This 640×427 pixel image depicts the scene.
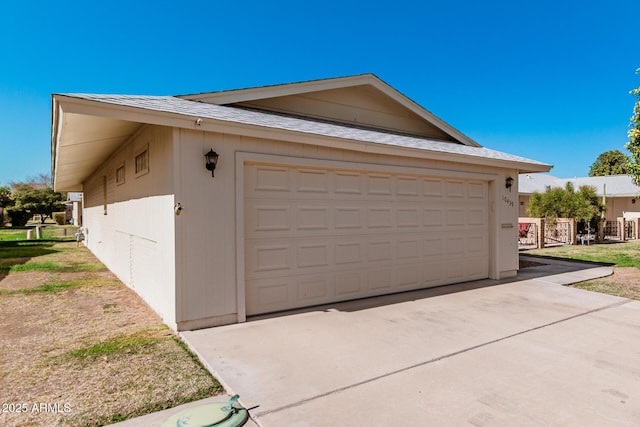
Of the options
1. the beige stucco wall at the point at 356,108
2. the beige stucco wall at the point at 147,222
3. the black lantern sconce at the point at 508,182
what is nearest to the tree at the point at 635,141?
the black lantern sconce at the point at 508,182

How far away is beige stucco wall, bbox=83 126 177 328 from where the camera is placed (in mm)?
4684

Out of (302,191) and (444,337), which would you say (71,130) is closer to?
(302,191)

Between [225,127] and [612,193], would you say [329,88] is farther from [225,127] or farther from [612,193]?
[612,193]

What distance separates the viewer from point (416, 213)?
695 centimetres

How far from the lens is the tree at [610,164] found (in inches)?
1718

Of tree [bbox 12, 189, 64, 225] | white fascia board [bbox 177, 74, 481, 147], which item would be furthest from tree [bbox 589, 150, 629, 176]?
tree [bbox 12, 189, 64, 225]

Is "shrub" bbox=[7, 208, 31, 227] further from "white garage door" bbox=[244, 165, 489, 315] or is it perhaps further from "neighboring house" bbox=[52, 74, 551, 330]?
"white garage door" bbox=[244, 165, 489, 315]

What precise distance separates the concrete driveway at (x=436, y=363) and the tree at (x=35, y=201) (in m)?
38.9

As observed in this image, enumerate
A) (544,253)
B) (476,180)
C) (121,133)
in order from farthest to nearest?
(544,253) < (476,180) < (121,133)

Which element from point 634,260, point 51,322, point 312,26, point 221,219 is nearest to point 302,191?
point 221,219

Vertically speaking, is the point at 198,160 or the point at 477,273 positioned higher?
the point at 198,160

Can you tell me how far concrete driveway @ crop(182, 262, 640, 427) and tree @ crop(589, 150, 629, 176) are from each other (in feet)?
163

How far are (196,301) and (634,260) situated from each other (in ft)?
43.0

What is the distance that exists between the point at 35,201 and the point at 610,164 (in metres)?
66.0
